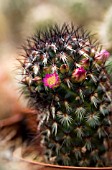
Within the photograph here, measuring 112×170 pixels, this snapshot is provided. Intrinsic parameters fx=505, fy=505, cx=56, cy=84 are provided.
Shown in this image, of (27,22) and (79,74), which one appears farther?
(27,22)

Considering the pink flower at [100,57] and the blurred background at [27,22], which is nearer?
the pink flower at [100,57]

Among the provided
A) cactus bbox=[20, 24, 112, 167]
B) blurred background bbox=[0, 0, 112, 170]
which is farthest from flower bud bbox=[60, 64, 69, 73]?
blurred background bbox=[0, 0, 112, 170]

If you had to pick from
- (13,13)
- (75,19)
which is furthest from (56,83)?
(13,13)

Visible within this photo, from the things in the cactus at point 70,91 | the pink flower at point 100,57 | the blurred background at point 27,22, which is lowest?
the cactus at point 70,91

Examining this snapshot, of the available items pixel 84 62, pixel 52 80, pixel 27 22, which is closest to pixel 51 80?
pixel 52 80

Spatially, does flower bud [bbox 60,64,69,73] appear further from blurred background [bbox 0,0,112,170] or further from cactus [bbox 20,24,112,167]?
blurred background [bbox 0,0,112,170]

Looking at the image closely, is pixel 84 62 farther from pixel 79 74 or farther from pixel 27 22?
pixel 27 22

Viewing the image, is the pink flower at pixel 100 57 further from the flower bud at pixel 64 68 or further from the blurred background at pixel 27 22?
the blurred background at pixel 27 22

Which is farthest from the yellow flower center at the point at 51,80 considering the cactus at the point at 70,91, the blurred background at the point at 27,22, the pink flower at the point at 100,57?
the blurred background at the point at 27,22
